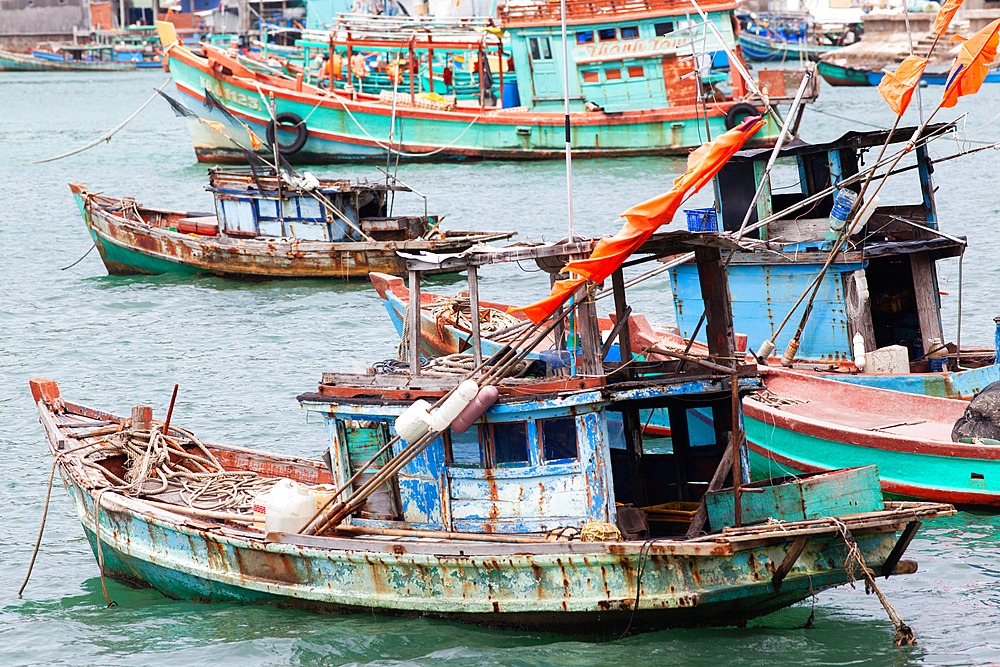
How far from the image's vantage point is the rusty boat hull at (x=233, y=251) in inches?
821

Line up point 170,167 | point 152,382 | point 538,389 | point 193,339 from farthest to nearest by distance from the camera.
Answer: point 170,167 → point 193,339 → point 152,382 → point 538,389

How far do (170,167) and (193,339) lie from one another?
22983 millimetres

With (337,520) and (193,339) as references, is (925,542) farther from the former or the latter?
(193,339)

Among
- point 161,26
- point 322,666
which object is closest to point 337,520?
point 322,666

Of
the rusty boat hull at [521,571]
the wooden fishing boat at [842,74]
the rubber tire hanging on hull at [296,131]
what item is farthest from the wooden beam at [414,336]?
the wooden fishing boat at [842,74]

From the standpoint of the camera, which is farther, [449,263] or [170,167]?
[170,167]

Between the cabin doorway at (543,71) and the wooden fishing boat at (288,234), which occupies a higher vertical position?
the cabin doorway at (543,71)

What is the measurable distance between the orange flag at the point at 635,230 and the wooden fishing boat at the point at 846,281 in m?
4.28

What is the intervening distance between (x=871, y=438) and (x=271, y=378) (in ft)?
28.9

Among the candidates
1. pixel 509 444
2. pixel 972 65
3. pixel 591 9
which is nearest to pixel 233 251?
pixel 509 444

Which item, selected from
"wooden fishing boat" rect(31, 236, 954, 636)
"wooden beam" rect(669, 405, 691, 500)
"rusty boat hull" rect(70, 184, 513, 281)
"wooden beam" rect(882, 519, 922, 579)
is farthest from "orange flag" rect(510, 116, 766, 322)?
"rusty boat hull" rect(70, 184, 513, 281)

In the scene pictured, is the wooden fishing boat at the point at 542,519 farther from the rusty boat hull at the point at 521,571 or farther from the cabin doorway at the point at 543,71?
the cabin doorway at the point at 543,71

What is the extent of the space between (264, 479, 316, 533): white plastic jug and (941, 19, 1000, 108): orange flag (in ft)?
21.7

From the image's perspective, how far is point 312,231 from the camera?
2123 cm
